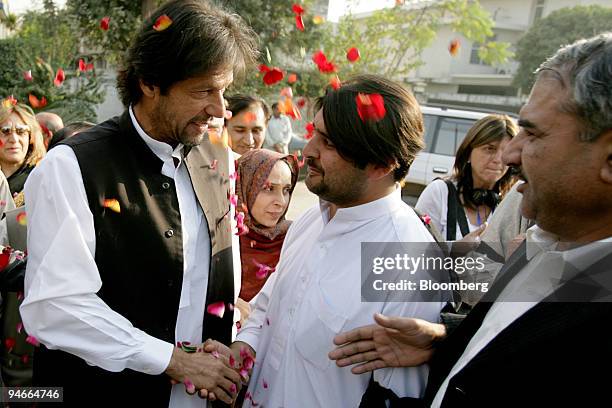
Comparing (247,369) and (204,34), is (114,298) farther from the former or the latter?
(204,34)

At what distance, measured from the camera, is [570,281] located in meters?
1.27

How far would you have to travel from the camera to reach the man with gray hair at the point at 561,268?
3.88ft

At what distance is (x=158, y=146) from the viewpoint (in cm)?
196

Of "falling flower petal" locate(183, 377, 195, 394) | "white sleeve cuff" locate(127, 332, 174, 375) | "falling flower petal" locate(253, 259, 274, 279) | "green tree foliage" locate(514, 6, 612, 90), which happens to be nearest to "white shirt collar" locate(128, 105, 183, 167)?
"white sleeve cuff" locate(127, 332, 174, 375)

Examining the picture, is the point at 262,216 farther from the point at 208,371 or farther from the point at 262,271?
the point at 208,371

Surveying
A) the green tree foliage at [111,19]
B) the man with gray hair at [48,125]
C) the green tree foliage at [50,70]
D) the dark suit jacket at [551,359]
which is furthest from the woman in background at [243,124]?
the green tree foliage at [50,70]

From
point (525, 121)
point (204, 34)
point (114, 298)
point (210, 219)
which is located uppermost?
point (204, 34)

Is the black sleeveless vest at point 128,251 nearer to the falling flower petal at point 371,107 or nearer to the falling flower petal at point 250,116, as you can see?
the falling flower petal at point 371,107

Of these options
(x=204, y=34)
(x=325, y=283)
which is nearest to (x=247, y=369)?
(x=325, y=283)

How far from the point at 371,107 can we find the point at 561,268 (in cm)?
79

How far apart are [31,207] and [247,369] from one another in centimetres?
98

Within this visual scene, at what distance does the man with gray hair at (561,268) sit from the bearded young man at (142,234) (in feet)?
3.22

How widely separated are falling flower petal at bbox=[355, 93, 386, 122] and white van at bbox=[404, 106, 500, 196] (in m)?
7.04

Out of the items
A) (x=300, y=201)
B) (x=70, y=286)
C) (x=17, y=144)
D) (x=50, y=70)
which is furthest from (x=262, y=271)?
(x=50, y=70)
